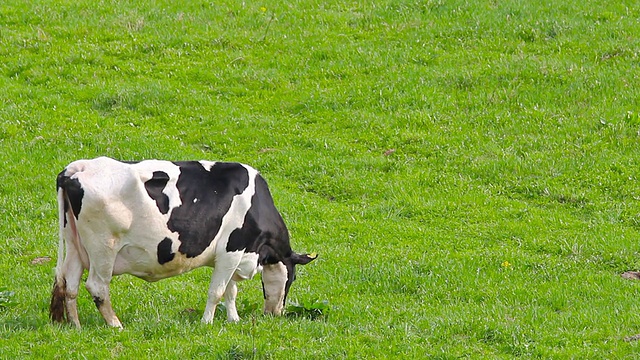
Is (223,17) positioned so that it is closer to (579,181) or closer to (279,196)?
(279,196)

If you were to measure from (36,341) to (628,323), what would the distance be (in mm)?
6955

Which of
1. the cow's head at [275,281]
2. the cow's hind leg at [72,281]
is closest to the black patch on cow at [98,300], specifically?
the cow's hind leg at [72,281]

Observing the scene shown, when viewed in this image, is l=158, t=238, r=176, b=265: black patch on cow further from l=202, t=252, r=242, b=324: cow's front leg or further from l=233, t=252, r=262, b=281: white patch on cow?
l=233, t=252, r=262, b=281: white patch on cow

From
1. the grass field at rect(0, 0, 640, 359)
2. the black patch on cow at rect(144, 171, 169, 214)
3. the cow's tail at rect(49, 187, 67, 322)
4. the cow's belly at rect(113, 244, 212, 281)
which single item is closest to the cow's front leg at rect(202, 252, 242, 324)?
the cow's belly at rect(113, 244, 212, 281)

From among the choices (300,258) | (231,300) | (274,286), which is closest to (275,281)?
(274,286)

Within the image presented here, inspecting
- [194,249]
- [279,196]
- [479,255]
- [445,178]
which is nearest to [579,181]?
[445,178]

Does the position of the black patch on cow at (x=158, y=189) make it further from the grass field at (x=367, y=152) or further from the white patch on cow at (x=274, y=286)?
the white patch on cow at (x=274, y=286)

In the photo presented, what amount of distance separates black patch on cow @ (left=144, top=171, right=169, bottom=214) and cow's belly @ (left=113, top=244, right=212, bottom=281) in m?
0.51

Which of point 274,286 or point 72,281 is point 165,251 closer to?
point 72,281

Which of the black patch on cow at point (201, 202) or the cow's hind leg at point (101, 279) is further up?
the black patch on cow at point (201, 202)

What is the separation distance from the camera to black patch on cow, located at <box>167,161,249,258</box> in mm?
11016

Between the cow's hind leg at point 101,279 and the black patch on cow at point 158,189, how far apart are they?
0.76 metres

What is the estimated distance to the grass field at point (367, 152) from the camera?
36.9 ft

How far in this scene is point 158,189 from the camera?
10.9m
